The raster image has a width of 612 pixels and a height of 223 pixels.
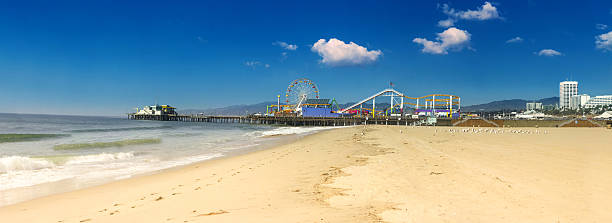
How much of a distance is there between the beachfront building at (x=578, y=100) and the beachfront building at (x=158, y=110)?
20240cm

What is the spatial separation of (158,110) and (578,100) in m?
Result: 218

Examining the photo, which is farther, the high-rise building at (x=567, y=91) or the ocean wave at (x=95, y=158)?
the high-rise building at (x=567, y=91)

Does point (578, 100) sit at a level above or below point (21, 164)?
above

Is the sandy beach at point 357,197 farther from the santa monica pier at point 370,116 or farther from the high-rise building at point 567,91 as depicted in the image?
the high-rise building at point 567,91

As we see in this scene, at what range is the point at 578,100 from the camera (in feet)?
557

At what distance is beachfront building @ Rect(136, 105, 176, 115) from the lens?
107 meters

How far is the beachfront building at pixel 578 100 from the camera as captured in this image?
16462cm

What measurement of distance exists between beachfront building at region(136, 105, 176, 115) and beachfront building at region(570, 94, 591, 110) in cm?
20240

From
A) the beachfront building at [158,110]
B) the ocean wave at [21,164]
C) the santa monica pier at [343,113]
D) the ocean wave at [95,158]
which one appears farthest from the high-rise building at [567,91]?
the ocean wave at [21,164]

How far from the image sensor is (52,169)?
26.9ft

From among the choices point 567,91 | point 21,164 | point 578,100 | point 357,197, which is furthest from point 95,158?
point 567,91

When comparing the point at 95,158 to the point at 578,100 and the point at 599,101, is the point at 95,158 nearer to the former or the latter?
the point at 599,101

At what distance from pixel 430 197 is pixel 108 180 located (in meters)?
6.72

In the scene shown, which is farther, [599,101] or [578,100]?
[578,100]
